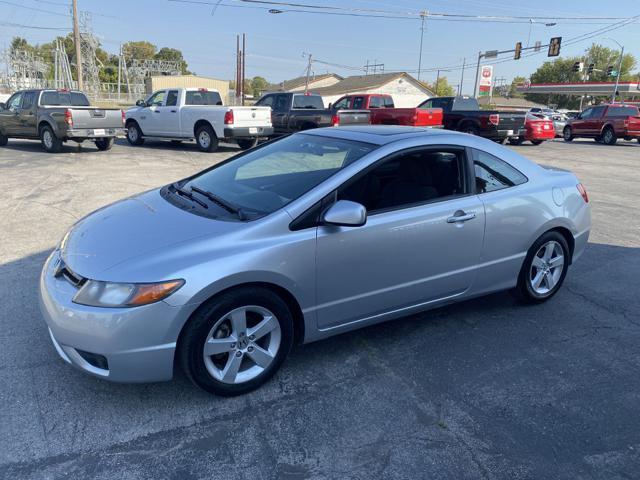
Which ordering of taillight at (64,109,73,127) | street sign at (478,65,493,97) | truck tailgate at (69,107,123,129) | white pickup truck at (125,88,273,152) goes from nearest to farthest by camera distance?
1. taillight at (64,109,73,127)
2. truck tailgate at (69,107,123,129)
3. white pickup truck at (125,88,273,152)
4. street sign at (478,65,493,97)

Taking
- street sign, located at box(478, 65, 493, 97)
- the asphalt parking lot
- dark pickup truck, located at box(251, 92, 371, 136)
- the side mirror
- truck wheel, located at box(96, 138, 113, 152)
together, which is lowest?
the asphalt parking lot

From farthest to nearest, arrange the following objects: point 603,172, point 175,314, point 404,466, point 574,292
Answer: point 603,172 → point 574,292 → point 175,314 → point 404,466

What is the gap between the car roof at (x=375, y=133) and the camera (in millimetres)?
3725

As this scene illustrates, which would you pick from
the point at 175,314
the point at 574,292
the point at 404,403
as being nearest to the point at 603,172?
the point at 574,292

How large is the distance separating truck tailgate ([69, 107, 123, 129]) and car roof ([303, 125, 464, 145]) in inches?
461

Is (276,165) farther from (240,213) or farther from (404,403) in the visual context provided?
(404,403)

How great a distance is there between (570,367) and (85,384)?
3.23 m

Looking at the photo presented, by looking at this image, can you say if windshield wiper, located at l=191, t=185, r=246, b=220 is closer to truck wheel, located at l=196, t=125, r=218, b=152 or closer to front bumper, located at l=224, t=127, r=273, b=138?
front bumper, located at l=224, t=127, r=273, b=138

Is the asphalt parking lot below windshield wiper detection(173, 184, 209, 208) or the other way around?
below

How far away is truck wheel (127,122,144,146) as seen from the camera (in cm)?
1698

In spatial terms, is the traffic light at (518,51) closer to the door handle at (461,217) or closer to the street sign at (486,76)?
the street sign at (486,76)

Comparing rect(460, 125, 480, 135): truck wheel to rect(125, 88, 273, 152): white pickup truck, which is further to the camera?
rect(460, 125, 480, 135): truck wheel

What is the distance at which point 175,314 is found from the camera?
2.72 m

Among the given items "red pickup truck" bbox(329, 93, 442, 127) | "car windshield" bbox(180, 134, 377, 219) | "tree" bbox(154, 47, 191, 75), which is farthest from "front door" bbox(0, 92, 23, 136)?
"tree" bbox(154, 47, 191, 75)
